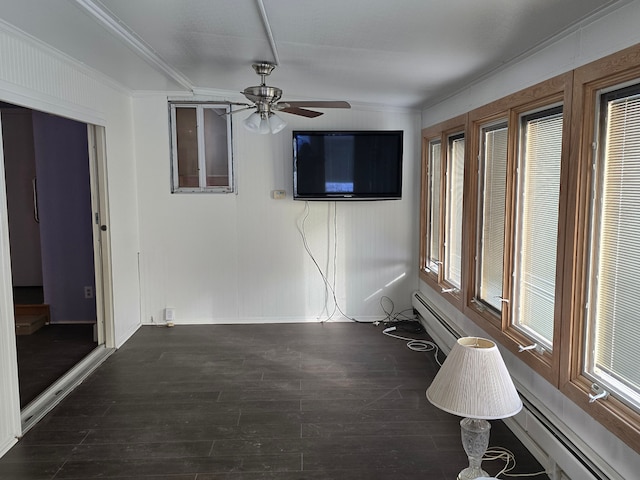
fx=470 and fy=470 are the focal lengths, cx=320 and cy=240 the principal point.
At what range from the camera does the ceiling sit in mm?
2213

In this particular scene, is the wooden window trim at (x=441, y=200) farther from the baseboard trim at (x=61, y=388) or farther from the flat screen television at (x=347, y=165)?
the baseboard trim at (x=61, y=388)

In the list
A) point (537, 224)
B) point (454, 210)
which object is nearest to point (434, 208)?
point (454, 210)

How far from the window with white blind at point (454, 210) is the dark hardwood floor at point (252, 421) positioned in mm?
870

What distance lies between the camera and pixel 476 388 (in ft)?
5.81

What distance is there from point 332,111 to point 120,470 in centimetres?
385

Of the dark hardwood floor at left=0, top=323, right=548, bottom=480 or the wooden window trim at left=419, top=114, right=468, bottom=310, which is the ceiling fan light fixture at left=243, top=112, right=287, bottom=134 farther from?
the dark hardwood floor at left=0, top=323, right=548, bottom=480

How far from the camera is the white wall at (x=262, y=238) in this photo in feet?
16.6

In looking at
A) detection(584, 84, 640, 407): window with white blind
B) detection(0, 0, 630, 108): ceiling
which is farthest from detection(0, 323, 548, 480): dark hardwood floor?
detection(0, 0, 630, 108): ceiling

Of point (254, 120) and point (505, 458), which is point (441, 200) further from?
point (505, 458)

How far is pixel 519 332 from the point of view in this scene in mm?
2961

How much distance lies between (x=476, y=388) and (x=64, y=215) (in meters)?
4.64

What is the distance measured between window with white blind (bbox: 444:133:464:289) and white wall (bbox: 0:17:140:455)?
316cm

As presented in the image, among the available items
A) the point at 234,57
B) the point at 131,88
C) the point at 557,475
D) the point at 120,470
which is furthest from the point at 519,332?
the point at 131,88

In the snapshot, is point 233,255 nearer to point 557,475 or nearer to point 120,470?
point 120,470
